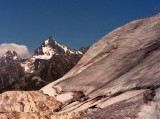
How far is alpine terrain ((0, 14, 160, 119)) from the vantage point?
13.8 m

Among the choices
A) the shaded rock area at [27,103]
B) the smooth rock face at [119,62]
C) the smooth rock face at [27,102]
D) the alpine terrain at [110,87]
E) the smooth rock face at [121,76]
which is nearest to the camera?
the smooth rock face at [121,76]

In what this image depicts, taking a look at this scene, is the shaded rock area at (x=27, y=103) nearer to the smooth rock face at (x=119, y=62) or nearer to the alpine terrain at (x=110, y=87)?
the alpine terrain at (x=110, y=87)

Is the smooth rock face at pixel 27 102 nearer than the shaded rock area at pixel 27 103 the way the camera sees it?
No

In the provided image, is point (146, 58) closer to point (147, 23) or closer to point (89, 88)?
point (89, 88)

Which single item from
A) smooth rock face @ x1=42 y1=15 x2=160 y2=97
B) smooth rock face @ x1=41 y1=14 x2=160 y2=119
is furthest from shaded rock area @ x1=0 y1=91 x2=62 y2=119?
smooth rock face @ x1=42 y1=15 x2=160 y2=97

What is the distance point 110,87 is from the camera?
1995 cm

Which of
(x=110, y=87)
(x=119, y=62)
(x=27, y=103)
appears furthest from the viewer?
(x=119, y=62)

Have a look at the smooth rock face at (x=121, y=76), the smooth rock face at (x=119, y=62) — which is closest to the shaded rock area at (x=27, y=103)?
the smooth rock face at (x=121, y=76)

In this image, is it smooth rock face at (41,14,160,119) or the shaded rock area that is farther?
the shaded rock area

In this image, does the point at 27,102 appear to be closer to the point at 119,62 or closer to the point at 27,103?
the point at 27,103

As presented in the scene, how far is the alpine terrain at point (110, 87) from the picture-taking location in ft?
45.2

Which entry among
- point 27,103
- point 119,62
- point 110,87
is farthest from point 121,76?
point 27,103

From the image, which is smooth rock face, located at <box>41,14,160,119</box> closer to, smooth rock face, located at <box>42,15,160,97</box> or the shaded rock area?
smooth rock face, located at <box>42,15,160,97</box>

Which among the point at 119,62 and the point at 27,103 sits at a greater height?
the point at 119,62
